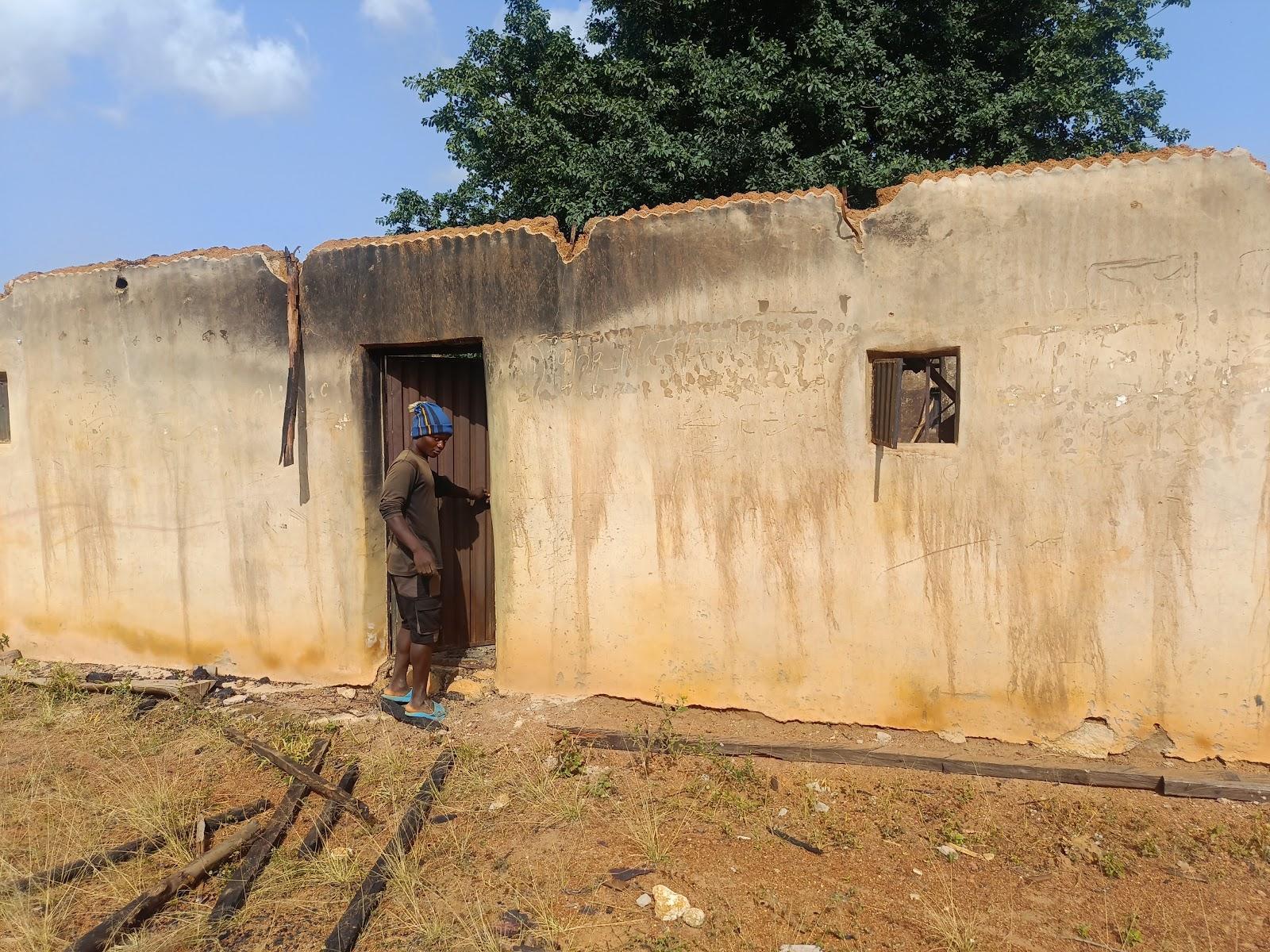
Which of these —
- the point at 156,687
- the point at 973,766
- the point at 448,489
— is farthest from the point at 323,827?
the point at 973,766

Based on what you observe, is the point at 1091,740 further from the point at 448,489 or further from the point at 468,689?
the point at 448,489

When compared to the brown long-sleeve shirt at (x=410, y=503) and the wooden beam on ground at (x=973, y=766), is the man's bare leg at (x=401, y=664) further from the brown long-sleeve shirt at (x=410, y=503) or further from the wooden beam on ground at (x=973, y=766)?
the wooden beam on ground at (x=973, y=766)

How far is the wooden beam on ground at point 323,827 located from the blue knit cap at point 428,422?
74.6 inches

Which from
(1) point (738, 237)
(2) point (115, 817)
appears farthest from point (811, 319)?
(2) point (115, 817)

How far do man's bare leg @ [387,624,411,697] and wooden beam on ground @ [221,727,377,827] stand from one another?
75 cm

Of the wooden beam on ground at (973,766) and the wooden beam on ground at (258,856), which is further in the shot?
the wooden beam on ground at (973,766)

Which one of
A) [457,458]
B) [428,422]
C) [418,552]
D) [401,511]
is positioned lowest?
[418,552]

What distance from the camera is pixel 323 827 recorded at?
3740 mm

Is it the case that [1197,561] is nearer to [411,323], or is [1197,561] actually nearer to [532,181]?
[411,323]

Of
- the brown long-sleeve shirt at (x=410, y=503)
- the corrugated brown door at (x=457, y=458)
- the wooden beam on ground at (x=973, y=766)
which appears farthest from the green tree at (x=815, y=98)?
the wooden beam on ground at (x=973, y=766)

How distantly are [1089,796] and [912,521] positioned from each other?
4.83 feet

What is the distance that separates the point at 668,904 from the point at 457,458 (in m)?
3.28

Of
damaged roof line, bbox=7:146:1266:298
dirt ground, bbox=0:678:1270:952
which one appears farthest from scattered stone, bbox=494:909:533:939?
damaged roof line, bbox=7:146:1266:298

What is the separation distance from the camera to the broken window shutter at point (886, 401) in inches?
170
